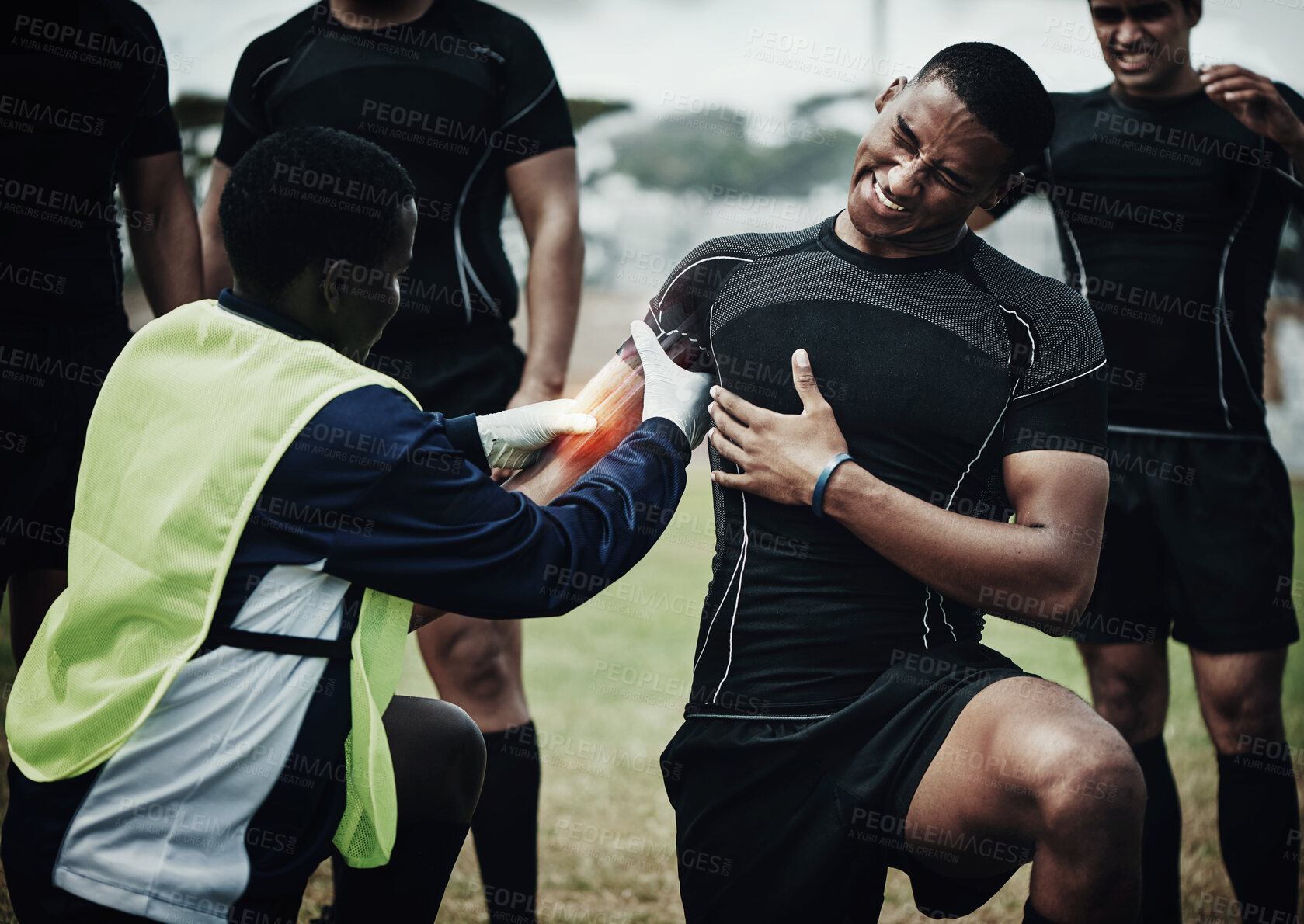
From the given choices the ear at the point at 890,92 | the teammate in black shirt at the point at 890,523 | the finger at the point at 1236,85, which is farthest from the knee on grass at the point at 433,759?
the finger at the point at 1236,85

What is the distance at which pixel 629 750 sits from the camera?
444 centimetres

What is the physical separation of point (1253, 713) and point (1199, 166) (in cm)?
134

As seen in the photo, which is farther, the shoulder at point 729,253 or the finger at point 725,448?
the shoulder at point 729,253

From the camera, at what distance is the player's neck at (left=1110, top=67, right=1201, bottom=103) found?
2898mm

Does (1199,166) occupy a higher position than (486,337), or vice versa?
(1199,166)

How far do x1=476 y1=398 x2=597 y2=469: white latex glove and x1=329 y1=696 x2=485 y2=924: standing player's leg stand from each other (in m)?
0.50

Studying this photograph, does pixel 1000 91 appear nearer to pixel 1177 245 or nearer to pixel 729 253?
pixel 729 253

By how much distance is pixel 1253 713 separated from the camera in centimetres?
276

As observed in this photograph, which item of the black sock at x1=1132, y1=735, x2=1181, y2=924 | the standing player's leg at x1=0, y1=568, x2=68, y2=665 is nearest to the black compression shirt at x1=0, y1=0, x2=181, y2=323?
the standing player's leg at x1=0, y1=568, x2=68, y2=665

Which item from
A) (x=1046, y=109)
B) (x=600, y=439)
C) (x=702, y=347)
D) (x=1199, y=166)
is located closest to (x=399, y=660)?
(x=600, y=439)

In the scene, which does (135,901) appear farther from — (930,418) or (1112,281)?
(1112,281)

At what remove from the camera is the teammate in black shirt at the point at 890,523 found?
195cm

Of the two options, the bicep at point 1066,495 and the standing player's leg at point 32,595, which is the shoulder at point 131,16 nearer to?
the standing player's leg at point 32,595

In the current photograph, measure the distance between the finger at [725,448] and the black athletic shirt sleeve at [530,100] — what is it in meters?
1.05
